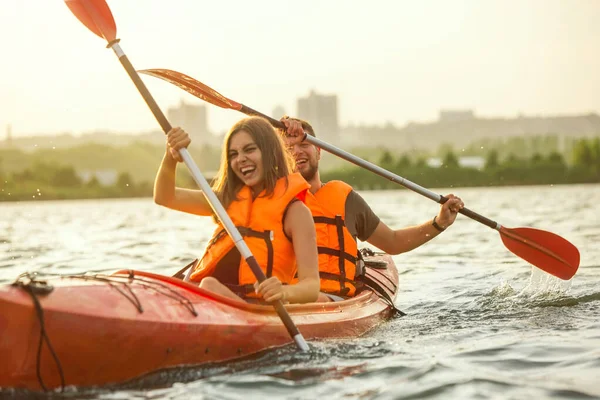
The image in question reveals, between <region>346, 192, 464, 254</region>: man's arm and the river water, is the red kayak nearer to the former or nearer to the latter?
the river water

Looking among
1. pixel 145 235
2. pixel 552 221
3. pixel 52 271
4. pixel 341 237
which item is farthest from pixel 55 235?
pixel 341 237

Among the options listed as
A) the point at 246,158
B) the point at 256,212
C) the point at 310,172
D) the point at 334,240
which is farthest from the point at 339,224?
the point at 246,158

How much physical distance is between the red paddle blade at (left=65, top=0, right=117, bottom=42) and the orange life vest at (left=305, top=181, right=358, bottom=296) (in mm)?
1634

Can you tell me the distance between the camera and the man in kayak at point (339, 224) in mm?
5578

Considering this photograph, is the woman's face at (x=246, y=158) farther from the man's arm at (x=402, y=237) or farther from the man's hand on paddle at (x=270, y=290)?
the man's arm at (x=402, y=237)

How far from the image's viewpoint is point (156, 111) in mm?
4793

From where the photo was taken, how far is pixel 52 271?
32.9 ft

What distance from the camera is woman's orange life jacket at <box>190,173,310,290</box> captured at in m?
4.68

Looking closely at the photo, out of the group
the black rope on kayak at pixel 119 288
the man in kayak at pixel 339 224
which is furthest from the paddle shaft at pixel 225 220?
the man in kayak at pixel 339 224

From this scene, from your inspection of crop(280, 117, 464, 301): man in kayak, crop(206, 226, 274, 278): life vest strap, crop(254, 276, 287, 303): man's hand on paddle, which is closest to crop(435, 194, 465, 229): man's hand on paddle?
crop(280, 117, 464, 301): man in kayak

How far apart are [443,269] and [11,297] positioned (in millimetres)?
6960

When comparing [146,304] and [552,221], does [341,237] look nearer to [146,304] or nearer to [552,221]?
[146,304]

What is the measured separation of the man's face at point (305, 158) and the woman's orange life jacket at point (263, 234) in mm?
1027

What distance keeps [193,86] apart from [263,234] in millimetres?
1821
